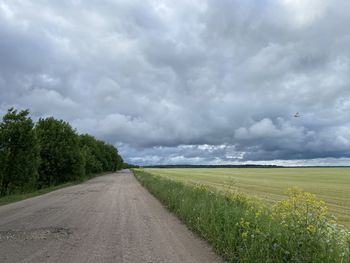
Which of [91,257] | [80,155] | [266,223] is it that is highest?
[80,155]


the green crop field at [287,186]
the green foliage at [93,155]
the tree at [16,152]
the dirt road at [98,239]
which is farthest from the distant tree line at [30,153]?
the dirt road at [98,239]

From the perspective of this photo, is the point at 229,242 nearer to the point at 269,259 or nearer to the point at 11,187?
the point at 269,259

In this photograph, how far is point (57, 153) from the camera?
53.5m

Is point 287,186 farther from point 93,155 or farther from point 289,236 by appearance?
point 93,155

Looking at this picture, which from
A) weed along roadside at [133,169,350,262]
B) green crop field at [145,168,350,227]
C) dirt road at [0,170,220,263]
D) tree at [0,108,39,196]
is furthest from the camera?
tree at [0,108,39,196]

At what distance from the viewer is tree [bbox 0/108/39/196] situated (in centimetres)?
3634

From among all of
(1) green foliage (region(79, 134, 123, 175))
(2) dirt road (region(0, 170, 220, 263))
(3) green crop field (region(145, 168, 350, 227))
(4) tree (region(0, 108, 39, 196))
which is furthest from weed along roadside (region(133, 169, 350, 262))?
(1) green foliage (region(79, 134, 123, 175))

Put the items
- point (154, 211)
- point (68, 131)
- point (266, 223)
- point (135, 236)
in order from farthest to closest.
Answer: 1. point (68, 131)
2. point (154, 211)
3. point (135, 236)
4. point (266, 223)

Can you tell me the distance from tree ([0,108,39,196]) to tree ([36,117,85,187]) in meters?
12.0

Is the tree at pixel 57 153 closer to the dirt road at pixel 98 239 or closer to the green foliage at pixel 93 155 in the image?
the green foliage at pixel 93 155

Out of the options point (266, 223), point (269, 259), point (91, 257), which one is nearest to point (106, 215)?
point (91, 257)

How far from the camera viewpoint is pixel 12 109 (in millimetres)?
37781

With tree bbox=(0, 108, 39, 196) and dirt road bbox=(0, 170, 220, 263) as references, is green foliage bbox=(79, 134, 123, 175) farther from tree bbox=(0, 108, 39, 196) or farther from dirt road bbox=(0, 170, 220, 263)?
dirt road bbox=(0, 170, 220, 263)

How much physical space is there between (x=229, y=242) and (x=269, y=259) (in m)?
2.10
